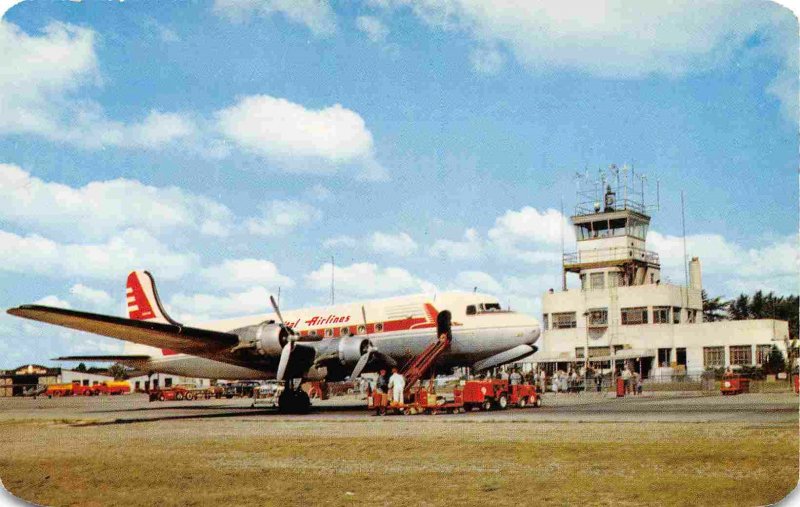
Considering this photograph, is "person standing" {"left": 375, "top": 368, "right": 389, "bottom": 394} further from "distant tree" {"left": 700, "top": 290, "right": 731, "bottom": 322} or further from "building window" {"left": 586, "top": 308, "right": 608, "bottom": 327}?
"distant tree" {"left": 700, "top": 290, "right": 731, "bottom": 322}

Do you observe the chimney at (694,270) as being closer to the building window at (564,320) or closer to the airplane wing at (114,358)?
the airplane wing at (114,358)

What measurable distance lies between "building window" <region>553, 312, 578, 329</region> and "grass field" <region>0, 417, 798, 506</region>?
5001 cm

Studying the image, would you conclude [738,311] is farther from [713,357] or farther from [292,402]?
[292,402]

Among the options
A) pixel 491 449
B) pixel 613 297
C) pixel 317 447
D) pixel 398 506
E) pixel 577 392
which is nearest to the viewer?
pixel 398 506

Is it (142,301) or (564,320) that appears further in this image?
(564,320)

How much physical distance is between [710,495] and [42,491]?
865cm

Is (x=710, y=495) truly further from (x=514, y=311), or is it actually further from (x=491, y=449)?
(x=514, y=311)

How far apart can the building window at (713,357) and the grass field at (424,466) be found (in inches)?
1827

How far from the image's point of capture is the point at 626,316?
63.6 metres

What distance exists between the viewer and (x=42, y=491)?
10508 mm

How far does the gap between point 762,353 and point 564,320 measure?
16089 mm

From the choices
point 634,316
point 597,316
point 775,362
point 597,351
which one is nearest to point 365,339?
point 775,362

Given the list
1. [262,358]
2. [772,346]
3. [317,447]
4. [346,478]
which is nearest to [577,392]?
[772,346]

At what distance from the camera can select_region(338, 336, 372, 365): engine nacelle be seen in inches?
1002
